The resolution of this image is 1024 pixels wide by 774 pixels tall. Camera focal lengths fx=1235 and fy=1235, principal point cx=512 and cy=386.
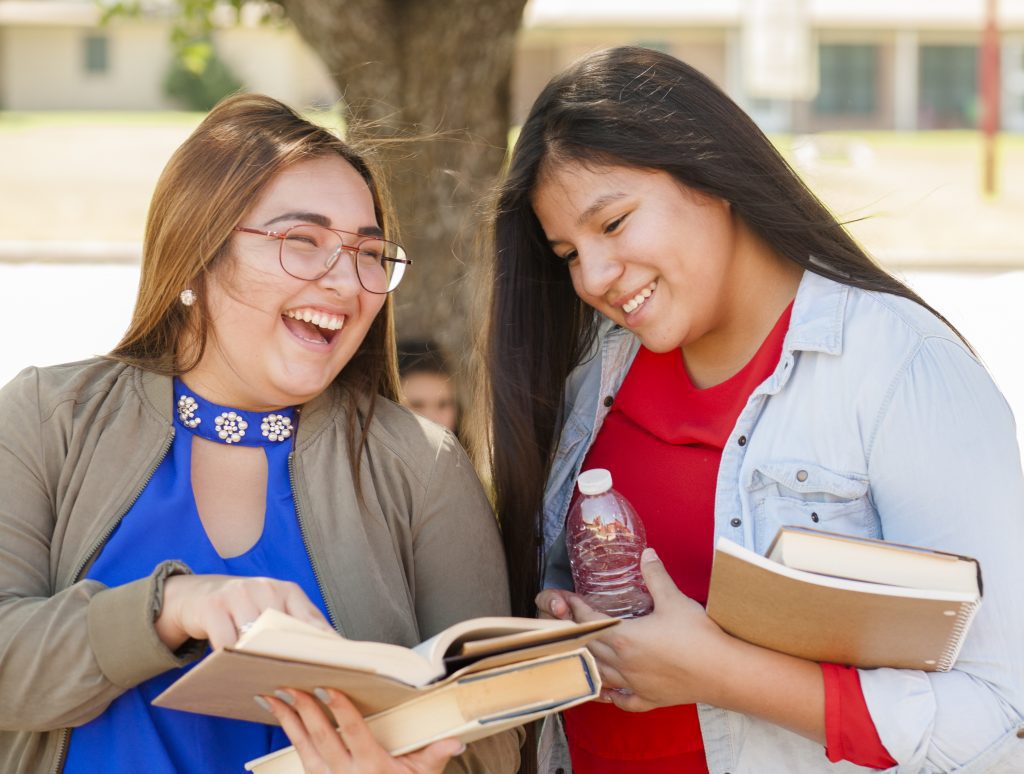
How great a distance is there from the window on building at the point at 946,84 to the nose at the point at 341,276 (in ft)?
118

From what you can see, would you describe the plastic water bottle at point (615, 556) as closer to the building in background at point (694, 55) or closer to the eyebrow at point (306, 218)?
the eyebrow at point (306, 218)

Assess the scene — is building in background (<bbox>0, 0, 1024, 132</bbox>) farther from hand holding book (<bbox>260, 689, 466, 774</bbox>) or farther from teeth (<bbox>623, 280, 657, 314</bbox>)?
hand holding book (<bbox>260, 689, 466, 774</bbox>)

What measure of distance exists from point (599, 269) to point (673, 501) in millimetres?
509

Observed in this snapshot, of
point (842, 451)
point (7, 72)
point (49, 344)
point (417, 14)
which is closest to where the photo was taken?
point (842, 451)

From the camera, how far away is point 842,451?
2.28 m

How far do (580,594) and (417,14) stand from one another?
309 centimetres

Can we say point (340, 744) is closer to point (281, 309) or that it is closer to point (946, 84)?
point (281, 309)

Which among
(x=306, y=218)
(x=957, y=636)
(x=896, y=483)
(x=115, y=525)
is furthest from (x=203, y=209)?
(x=957, y=636)

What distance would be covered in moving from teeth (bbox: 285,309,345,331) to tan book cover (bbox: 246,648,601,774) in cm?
78

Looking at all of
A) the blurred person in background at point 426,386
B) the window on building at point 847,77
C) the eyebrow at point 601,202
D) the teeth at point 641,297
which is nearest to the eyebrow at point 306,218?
the eyebrow at point 601,202

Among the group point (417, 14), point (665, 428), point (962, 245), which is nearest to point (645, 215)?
point (665, 428)

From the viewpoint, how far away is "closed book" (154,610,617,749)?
1713 mm

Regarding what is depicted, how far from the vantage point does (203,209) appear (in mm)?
2361

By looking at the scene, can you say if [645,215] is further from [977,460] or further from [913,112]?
[913,112]
